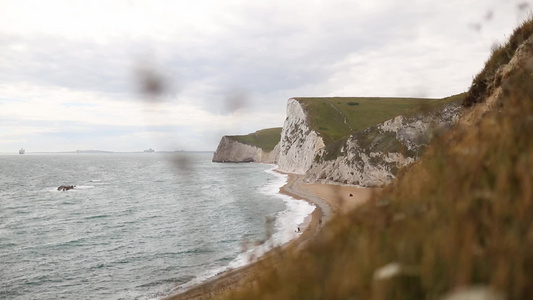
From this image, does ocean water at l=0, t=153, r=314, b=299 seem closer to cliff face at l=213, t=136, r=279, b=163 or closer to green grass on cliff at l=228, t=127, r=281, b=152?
green grass on cliff at l=228, t=127, r=281, b=152

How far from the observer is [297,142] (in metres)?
103

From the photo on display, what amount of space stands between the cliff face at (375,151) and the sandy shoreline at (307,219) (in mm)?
4069

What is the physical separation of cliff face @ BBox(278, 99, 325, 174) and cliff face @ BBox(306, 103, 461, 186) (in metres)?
18.7

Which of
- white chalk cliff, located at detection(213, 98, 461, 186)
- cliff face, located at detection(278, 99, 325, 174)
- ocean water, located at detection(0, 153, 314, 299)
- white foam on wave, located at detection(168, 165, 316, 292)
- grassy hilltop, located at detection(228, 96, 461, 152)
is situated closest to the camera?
ocean water, located at detection(0, 153, 314, 299)

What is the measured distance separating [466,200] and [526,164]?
3.01ft

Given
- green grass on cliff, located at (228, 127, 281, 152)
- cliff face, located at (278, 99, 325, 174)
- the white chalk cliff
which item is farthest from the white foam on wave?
green grass on cliff, located at (228, 127, 281, 152)

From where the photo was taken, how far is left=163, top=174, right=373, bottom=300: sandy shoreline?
17.7 feet

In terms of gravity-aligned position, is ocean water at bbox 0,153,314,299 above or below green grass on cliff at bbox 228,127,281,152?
below

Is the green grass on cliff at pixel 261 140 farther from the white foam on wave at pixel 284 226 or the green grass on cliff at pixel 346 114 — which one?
the white foam on wave at pixel 284 226

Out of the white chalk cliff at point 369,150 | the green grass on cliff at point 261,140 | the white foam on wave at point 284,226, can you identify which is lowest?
the white foam on wave at point 284,226

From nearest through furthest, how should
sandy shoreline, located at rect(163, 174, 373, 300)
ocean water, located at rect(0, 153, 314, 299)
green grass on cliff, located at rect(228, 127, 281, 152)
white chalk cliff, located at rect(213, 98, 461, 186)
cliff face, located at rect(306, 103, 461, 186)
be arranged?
1. sandy shoreline, located at rect(163, 174, 373, 300)
2. ocean water, located at rect(0, 153, 314, 299)
3. white chalk cliff, located at rect(213, 98, 461, 186)
4. cliff face, located at rect(306, 103, 461, 186)
5. green grass on cliff, located at rect(228, 127, 281, 152)

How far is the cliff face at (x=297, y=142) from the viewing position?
3632 inches

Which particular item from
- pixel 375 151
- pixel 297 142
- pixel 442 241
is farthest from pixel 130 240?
pixel 297 142

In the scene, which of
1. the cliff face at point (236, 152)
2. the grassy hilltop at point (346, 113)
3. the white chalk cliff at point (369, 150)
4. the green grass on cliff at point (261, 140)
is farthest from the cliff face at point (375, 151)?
the cliff face at point (236, 152)
